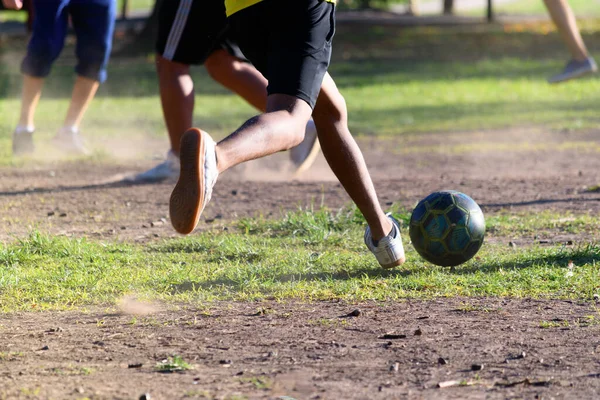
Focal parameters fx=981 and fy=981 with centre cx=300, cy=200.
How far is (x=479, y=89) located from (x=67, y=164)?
758 cm

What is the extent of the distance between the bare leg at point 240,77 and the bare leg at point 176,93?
0.75 feet

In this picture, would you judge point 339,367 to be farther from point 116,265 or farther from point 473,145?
point 473,145

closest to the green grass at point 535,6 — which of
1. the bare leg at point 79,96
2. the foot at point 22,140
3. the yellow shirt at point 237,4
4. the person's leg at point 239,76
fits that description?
the bare leg at point 79,96

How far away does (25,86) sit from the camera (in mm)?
8578

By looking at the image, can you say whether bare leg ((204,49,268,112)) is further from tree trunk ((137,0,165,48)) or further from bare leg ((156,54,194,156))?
tree trunk ((137,0,165,48))

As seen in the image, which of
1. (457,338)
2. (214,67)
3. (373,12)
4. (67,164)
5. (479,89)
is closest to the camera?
(457,338)

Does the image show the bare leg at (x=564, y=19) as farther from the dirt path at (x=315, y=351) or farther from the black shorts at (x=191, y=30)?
the dirt path at (x=315, y=351)

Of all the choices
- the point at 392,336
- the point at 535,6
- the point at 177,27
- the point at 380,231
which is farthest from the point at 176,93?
the point at 535,6

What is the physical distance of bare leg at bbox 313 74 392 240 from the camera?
14.9ft

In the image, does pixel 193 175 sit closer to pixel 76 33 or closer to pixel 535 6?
pixel 76 33

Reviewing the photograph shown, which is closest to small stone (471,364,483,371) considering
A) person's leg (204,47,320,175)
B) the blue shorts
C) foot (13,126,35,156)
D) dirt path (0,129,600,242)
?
dirt path (0,129,600,242)

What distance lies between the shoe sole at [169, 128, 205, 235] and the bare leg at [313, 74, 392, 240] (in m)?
1.06

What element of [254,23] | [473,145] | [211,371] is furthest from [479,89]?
[211,371]

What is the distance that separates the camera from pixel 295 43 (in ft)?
13.1
